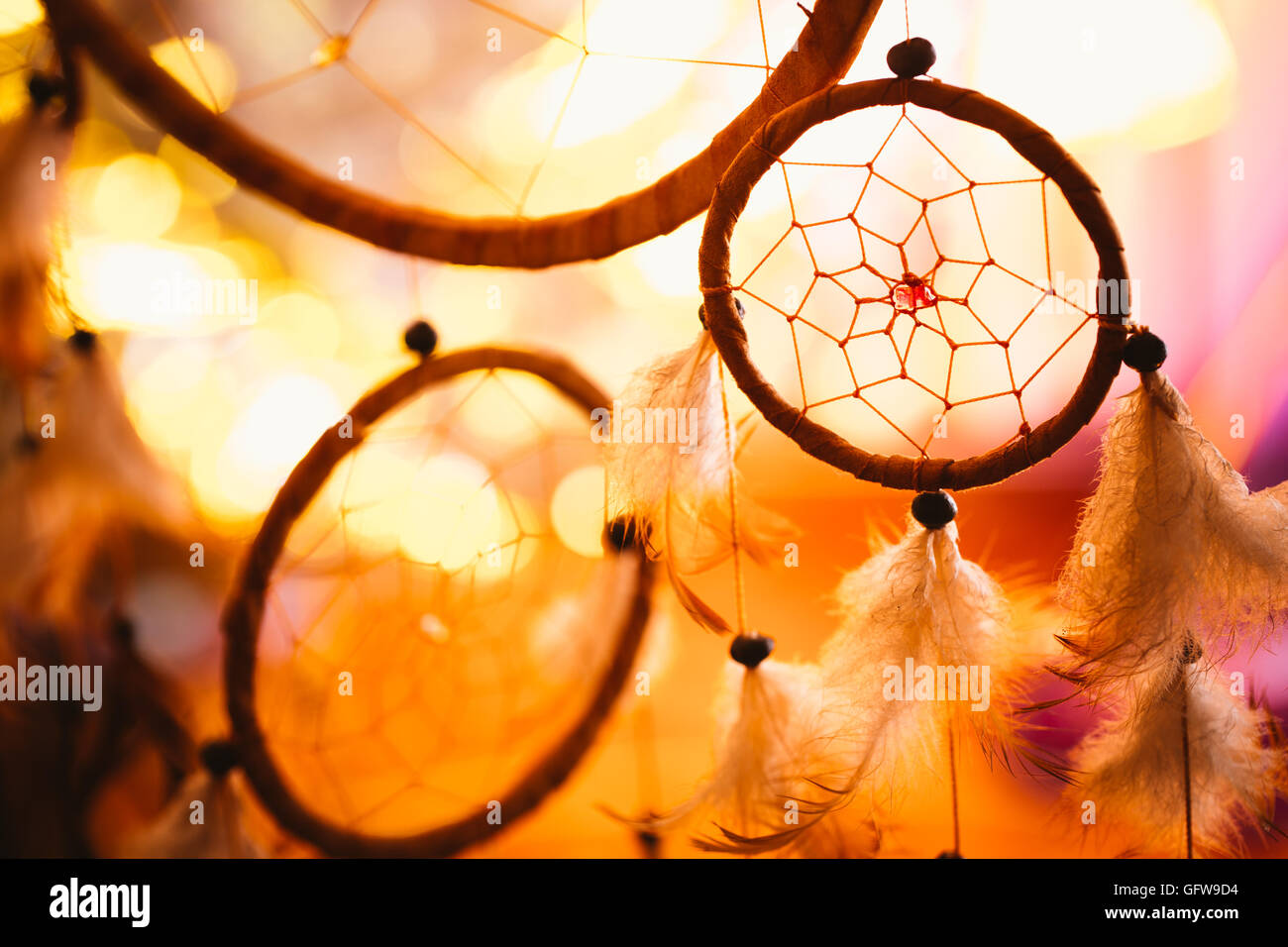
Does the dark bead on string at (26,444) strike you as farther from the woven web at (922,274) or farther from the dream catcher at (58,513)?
the woven web at (922,274)

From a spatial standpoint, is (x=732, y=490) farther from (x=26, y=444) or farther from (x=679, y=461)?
(x=26, y=444)

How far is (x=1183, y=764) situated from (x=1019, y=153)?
1.95 ft

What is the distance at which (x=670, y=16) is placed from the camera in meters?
1.57

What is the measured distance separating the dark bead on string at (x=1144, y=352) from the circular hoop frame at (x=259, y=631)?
0.55m

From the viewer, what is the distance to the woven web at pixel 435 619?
120 centimetres

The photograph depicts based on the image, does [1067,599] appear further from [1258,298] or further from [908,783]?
[1258,298]

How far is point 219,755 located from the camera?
1031mm

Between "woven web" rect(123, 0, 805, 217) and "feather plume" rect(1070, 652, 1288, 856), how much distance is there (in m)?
1.26

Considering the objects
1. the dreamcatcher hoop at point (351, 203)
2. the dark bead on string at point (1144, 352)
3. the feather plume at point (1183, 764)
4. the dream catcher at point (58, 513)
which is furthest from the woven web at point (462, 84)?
the feather plume at point (1183, 764)

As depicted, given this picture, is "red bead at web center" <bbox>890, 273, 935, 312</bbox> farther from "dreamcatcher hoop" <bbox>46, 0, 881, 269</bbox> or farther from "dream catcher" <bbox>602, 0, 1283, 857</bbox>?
"dreamcatcher hoop" <bbox>46, 0, 881, 269</bbox>

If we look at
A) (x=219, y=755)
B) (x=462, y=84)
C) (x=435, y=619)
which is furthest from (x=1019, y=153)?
(x=462, y=84)

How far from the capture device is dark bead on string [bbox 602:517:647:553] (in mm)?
967

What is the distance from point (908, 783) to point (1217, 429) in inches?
36.4
